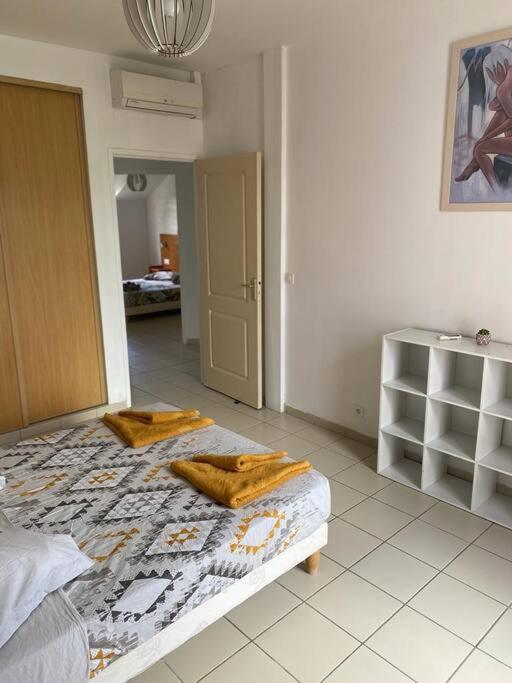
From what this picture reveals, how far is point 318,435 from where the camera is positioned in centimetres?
388

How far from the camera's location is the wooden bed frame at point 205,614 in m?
1.68

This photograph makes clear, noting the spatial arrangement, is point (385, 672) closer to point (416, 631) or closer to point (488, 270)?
point (416, 631)

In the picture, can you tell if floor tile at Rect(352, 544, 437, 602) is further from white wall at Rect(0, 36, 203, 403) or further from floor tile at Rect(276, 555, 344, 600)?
white wall at Rect(0, 36, 203, 403)

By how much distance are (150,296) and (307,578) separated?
638 cm

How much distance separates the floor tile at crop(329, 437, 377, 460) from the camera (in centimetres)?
356

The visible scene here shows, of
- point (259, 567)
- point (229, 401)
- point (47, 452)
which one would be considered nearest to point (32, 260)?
point (47, 452)

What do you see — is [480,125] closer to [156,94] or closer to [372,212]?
[372,212]

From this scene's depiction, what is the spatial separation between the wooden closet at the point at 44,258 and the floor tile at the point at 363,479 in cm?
217

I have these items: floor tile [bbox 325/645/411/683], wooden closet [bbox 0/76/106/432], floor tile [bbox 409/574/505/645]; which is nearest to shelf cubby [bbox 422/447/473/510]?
floor tile [bbox 409/574/505/645]

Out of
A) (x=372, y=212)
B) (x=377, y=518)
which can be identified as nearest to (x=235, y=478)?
(x=377, y=518)

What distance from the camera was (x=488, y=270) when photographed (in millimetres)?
2867

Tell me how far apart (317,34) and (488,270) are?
1.93 meters

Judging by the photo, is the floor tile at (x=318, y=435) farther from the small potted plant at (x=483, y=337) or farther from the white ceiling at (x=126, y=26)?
the white ceiling at (x=126, y=26)

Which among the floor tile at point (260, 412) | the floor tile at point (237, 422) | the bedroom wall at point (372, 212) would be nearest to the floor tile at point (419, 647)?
the bedroom wall at point (372, 212)
